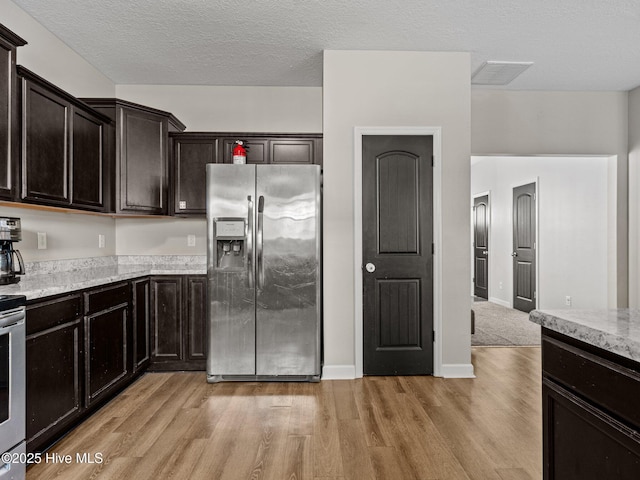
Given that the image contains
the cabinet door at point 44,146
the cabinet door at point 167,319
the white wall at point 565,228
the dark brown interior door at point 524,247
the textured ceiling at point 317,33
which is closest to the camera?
the cabinet door at point 44,146

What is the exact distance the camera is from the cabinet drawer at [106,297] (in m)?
2.60

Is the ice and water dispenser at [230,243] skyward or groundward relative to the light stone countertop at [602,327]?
skyward

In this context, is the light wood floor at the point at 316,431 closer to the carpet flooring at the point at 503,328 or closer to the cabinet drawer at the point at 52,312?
the cabinet drawer at the point at 52,312

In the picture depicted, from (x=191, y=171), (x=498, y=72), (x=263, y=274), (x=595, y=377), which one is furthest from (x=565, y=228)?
(x=595, y=377)

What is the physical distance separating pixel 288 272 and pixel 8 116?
2.07 metres

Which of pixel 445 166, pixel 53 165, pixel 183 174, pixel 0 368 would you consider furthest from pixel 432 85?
pixel 0 368

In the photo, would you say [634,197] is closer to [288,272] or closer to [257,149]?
[288,272]

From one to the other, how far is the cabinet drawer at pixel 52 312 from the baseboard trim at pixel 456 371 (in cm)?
283

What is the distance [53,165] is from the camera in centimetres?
263

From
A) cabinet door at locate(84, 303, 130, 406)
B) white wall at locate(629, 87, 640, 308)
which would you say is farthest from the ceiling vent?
cabinet door at locate(84, 303, 130, 406)

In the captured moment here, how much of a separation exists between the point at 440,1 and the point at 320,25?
2.91 ft

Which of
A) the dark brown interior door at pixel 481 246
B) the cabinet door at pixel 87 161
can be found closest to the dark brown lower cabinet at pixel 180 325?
the cabinet door at pixel 87 161

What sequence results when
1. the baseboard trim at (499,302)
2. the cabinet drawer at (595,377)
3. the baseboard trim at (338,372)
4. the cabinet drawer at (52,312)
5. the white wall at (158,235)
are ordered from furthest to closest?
the baseboard trim at (499,302) < the white wall at (158,235) < the baseboard trim at (338,372) < the cabinet drawer at (52,312) < the cabinet drawer at (595,377)

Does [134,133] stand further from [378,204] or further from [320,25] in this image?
[378,204]
